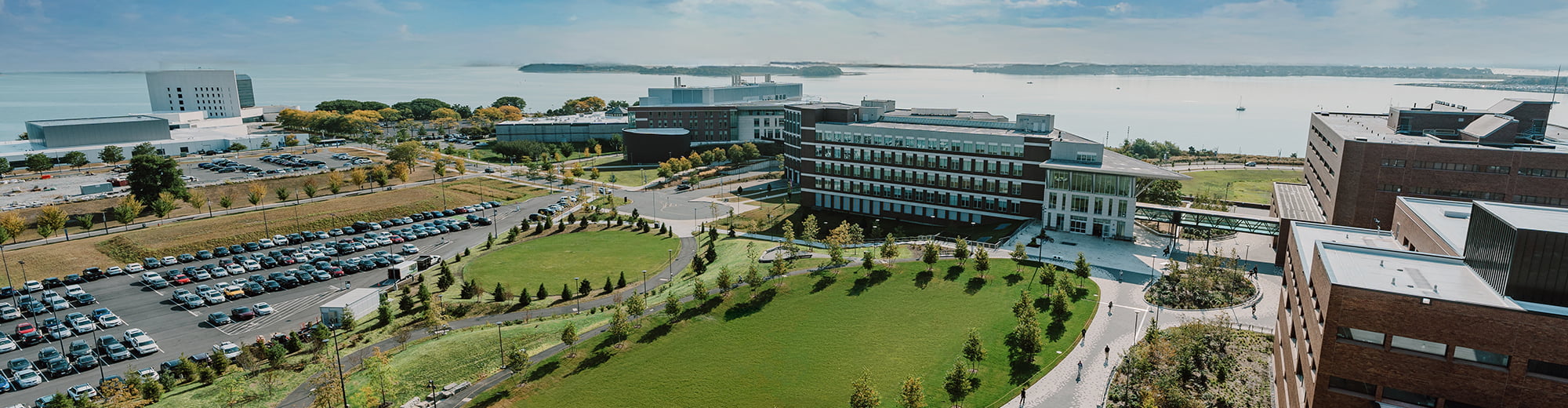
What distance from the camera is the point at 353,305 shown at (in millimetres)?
55656

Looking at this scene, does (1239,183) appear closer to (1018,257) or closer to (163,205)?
(1018,257)

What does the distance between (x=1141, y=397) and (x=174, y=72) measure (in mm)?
213381

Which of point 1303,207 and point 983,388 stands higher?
point 1303,207

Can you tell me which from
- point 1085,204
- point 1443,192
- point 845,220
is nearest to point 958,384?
point 1085,204

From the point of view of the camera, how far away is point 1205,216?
68.5 metres

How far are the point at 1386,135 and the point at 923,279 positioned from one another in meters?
41.2

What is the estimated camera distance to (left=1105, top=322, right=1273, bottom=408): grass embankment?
3719 cm

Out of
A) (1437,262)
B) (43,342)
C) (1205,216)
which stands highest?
(1437,262)

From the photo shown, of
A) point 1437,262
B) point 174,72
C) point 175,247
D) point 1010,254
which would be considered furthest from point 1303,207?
point 174,72

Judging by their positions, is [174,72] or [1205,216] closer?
[1205,216]

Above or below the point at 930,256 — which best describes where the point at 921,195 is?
above

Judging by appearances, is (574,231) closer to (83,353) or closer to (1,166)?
(83,353)

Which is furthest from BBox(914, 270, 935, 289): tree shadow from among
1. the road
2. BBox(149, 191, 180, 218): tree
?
BBox(149, 191, 180, 218): tree

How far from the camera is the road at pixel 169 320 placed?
46406 mm
